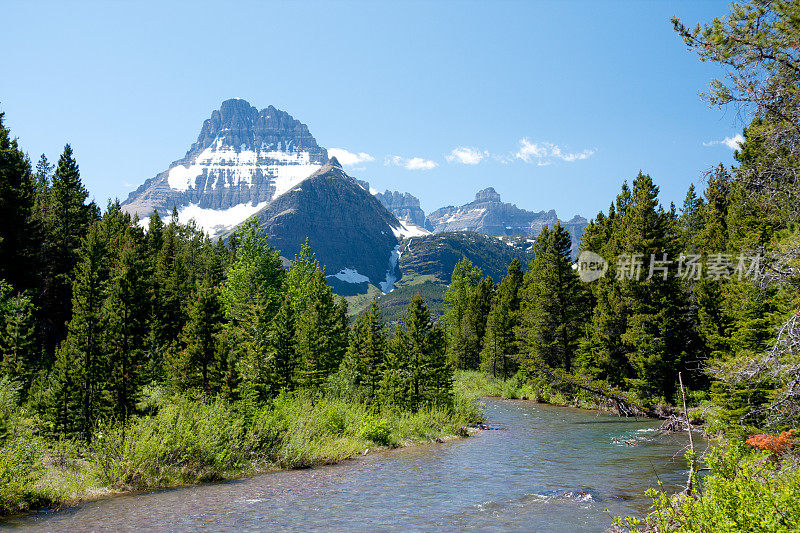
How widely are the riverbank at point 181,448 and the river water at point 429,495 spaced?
0.85 m

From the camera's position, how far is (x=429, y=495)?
16172 millimetres

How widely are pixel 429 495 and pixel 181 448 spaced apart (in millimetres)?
9110

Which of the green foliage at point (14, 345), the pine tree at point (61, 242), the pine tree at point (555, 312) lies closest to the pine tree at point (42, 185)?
the pine tree at point (61, 242)

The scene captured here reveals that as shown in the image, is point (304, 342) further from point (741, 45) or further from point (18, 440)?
point (741, 45)

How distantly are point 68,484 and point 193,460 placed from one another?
3.93 metres

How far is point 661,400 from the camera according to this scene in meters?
37.4

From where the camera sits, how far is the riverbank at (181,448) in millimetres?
14430

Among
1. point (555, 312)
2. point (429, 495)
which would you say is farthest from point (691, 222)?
point (429, 495)

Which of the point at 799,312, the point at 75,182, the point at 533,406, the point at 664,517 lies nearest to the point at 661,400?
the point at 533,406

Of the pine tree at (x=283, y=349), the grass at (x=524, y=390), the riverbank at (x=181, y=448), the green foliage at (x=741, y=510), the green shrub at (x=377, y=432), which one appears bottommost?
the grass at (x=524, y=390)

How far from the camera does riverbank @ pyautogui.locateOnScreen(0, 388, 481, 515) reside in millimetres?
14430

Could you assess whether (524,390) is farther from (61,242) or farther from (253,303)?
(61,242)

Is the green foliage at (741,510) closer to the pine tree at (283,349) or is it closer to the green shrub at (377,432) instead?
the green shrub at (377,432)

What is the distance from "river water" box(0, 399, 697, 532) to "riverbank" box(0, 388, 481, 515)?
0.85 meters
